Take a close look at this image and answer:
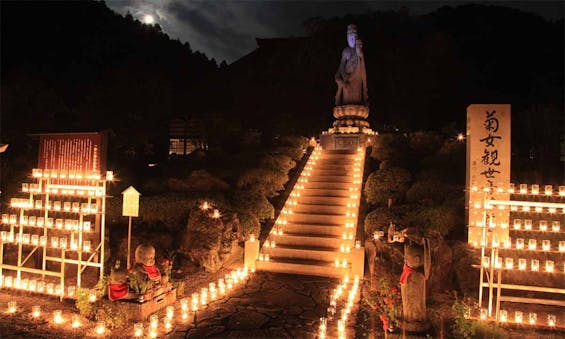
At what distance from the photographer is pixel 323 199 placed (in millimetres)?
12859

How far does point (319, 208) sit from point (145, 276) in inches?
242

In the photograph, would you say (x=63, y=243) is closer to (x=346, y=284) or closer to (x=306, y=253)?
(x=306, y=253)

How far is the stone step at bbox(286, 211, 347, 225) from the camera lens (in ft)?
38.3

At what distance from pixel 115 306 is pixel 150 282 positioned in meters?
0.69

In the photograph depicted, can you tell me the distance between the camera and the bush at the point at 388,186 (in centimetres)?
1212

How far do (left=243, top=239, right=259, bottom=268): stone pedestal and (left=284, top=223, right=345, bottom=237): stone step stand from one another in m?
1.40

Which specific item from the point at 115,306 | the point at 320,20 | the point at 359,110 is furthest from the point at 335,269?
the point at 320,20

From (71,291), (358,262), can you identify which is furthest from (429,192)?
(71,291)

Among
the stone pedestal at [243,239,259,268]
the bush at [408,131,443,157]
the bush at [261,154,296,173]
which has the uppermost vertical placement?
the bush at [408,131,443,157]

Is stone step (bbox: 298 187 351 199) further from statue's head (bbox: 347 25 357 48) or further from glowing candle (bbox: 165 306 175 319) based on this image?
statue's head (bbox: 347 25 357 48)

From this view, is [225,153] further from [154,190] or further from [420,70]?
[420,70]

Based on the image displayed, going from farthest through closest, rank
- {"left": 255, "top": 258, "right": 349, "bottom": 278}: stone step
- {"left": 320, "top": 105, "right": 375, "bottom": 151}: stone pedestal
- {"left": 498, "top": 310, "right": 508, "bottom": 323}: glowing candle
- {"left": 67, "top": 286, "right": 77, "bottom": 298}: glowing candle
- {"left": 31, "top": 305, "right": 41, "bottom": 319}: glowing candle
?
{"left": 320, "top": 105, "right": 375, "bottom": 151}: stone pedestal < {"left": 255, "top": 258, "right": 349, "bottom": 278}: stone step < {"left": 67, "top": 286, "right": 77, "bottom": 298}: glowing candle < {"left": 31, "top": 305, "right": 41, "bottom": 319}: glowing candle < {"left": 498, "top": 310, "right": 508, "bottom": 323}: glowing candle

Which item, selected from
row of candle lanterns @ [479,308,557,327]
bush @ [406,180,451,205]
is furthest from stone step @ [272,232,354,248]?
row of candle lanterns @ [479,308,557,327]

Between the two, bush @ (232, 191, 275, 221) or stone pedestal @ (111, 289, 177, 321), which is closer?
stone pedestal @ (111, 289, 177, 321)
